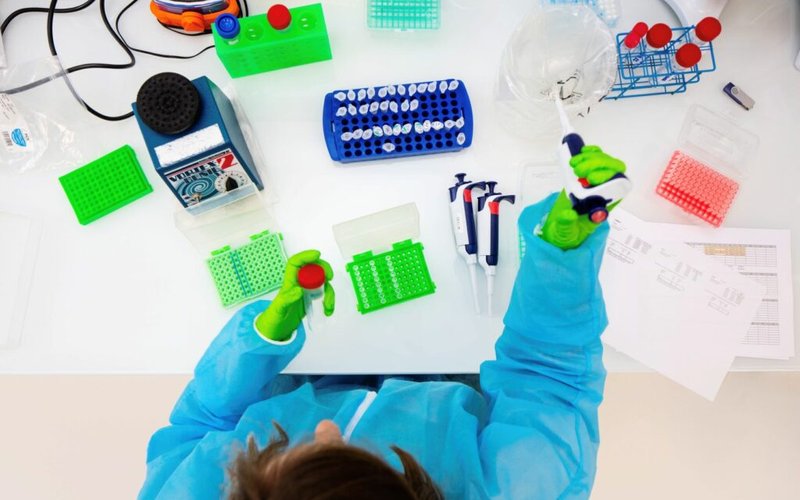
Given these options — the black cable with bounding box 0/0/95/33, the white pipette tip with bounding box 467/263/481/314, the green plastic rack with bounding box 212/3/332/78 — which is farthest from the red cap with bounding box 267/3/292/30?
the white pipette tip with bounding box 467/263/481/314

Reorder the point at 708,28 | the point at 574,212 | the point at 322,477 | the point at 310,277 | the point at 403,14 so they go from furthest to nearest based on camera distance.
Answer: the point at 403,14 → the point at 708,28 → the point at 310,277 → the point at 574,212 → the point at 322,477

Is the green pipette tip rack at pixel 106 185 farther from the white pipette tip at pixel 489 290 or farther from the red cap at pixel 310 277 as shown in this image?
the white pipette tip at pixel 489 290

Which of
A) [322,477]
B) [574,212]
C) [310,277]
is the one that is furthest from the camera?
[310,277]

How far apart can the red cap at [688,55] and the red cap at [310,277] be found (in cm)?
64

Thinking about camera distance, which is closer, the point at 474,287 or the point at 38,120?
the point at 474,287

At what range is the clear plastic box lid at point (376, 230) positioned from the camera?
2.90 feet

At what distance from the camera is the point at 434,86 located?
3.01ft

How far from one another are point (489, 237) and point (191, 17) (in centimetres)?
61

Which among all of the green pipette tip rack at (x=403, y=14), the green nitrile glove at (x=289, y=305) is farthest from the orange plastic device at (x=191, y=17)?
the green nitrile glove at (x=289, y=305)

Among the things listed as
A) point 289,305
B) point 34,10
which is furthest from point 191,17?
point 289,305

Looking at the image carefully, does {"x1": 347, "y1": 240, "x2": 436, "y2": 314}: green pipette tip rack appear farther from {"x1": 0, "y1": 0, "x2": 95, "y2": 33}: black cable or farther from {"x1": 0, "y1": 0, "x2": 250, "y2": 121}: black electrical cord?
{"x1": 0, "y1": 0, "x2": 95, "y2": 33}: black cable

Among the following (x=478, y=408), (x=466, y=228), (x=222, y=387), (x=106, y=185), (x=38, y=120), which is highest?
(x=38, y=120)

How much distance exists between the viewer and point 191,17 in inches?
36.3

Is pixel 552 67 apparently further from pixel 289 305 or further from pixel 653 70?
pixel 289 305
